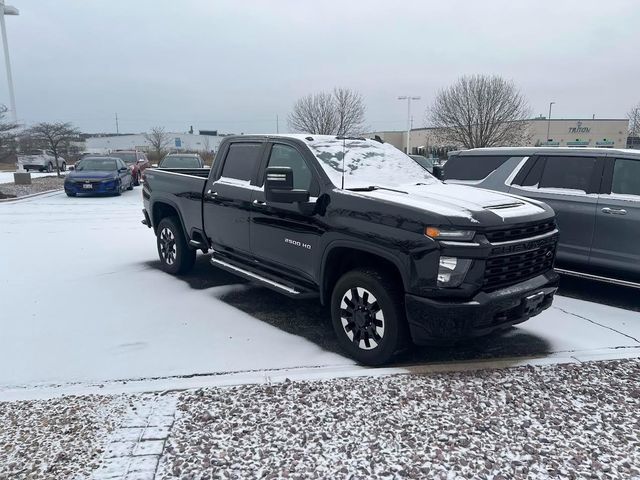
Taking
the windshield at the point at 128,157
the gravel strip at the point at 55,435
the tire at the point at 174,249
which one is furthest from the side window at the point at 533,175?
the windshield at the point at 128,157

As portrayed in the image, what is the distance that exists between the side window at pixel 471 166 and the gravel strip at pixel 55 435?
5437mm

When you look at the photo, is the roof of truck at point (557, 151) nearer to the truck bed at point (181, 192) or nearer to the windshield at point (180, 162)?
the truck bed at point (181, 192)

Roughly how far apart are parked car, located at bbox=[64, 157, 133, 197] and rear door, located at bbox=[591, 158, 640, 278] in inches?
605

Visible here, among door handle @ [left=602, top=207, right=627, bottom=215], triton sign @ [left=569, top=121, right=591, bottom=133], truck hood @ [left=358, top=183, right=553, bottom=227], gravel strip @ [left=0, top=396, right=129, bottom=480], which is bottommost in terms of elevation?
gravel strip @ [left=0, top=396, right=129, bottom=480]

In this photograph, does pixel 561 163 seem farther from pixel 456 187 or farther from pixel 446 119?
pixel 446 119

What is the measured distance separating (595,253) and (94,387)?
544 cm

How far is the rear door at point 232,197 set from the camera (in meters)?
5.18

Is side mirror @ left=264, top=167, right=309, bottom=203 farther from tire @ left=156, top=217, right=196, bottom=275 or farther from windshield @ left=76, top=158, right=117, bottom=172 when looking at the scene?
windshield @ left=76, top=158, right=117, bottom=172

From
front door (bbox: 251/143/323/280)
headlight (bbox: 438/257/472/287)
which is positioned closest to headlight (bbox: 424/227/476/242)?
headlight (bbox: 438/257/472/287)

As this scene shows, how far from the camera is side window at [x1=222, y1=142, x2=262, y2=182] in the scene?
5266 mm

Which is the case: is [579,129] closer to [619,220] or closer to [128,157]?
[128,157]

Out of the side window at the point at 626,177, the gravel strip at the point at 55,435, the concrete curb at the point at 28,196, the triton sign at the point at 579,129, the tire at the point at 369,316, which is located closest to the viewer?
the gravel strip at the point at 55,435

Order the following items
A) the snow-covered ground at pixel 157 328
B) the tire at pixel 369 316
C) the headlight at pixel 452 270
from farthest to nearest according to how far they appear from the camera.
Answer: the snow-covered ground at pixel 157 328 < the tire at pixel 369 316 < the headlight at pixel 452 270

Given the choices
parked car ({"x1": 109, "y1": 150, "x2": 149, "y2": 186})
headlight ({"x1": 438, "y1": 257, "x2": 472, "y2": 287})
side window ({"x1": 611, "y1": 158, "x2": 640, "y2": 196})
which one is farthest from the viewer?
parked car ({"x1": 109, "y1": 150, "x2": 149, "y2": 186})
